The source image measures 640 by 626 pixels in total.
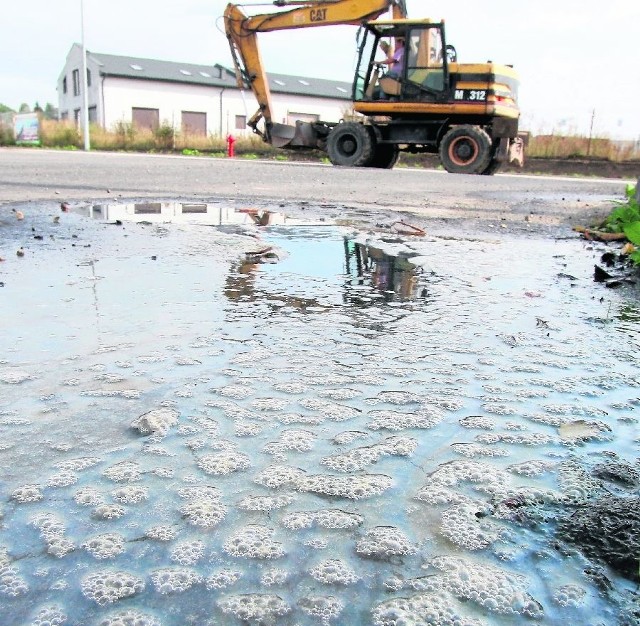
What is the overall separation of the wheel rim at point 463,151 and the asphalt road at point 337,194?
312 centimetres

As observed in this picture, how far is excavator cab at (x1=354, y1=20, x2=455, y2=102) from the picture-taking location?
37.0 ft

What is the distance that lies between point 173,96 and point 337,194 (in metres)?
35.8

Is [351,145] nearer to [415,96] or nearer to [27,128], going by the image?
[415,96]

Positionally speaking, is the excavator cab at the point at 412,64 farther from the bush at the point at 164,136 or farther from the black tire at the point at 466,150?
the bush at the point at 164,136

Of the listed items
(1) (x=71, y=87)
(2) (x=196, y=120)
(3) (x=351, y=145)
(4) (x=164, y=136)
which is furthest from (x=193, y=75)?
(3) (x=351, y=145)

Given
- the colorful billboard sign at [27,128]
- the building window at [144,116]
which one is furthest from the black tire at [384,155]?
the building window at [144,116]

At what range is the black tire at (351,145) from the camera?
1280 cm

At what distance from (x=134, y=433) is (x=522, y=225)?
14.4 ft

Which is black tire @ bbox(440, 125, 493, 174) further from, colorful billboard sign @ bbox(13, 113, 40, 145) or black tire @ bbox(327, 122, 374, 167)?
colorful billboard sign @ bbox(13, 113, 40, 145)

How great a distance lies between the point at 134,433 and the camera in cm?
121

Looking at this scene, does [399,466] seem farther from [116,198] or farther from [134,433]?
[116,198]

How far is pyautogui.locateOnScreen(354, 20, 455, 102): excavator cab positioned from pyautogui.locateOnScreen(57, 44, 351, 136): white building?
24210mm

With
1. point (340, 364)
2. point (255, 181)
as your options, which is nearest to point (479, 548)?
point (340, 364)

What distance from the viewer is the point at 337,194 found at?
6609 mm
